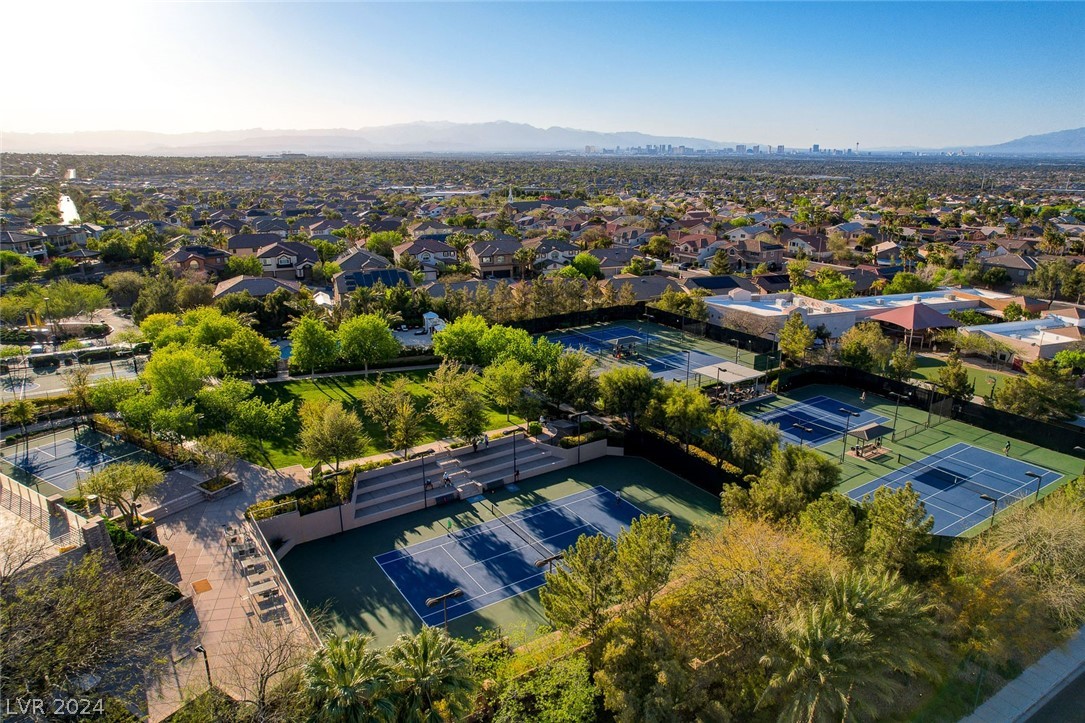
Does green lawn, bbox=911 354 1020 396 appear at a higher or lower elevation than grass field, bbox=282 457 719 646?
higher

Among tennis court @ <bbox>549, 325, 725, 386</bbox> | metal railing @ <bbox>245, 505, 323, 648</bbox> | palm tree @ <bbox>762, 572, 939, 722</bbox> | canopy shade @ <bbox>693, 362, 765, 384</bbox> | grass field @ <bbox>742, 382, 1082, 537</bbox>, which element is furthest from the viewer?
tennis court @ <bbox>549, 325, 725, 386</bbox>

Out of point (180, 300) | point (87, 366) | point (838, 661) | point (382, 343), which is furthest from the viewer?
point (180, 300)

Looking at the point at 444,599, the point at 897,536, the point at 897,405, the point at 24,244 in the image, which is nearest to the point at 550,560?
the point at 444,599

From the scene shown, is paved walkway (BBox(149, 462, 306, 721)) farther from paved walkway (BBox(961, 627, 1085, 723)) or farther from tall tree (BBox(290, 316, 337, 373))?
paved walkway (BBox(961, 627, 1085, 723))

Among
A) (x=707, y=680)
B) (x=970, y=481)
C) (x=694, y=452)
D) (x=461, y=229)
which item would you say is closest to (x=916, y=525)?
(x=707, y=680)

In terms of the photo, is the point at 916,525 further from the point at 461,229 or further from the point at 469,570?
the point at 461,229

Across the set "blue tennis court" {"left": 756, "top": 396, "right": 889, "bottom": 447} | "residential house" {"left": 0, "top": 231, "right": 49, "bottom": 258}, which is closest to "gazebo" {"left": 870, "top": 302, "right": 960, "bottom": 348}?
"blue tennis court" {"left": 756, "top": 396, "right": 889, "bottom": 447}

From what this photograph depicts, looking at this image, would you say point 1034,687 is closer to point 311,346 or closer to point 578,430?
point 578,430
